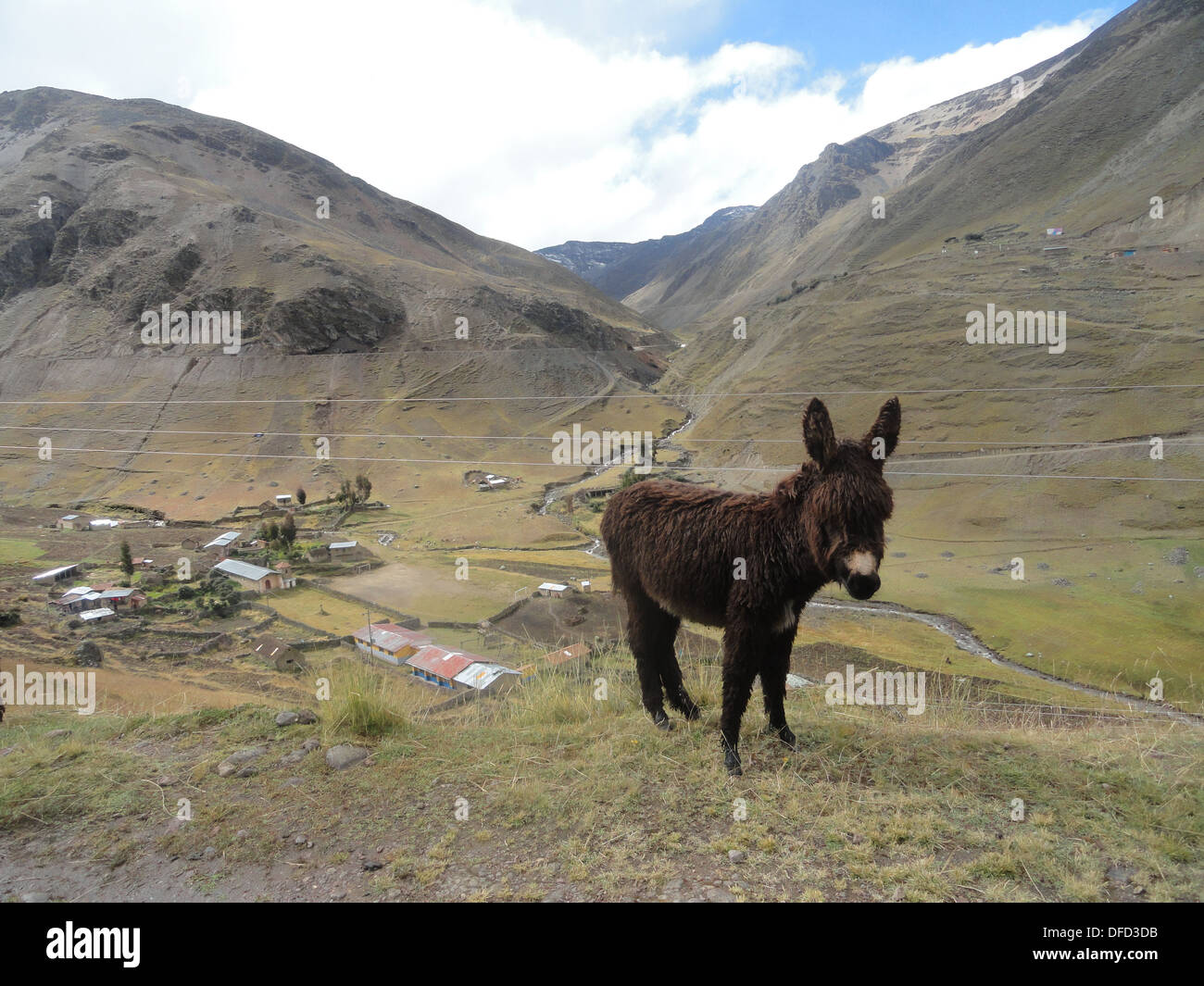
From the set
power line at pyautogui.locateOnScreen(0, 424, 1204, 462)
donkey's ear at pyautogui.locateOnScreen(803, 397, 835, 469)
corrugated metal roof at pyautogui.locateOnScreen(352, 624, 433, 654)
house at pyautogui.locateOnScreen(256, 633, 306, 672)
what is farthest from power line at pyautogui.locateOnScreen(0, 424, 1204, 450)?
donkey's ear at pyautogui.locateOnScreen(803, 397, 835, 469)

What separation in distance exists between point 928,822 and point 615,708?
3.06 metres

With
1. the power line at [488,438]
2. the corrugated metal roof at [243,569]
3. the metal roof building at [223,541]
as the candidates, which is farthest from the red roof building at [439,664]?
the metal roof building at [223,541]

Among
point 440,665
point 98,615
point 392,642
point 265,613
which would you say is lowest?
point 265,613

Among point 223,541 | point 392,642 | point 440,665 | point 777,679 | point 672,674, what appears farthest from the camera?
point 223,541

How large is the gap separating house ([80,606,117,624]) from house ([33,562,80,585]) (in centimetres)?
961

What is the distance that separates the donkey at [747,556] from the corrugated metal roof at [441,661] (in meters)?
19.4

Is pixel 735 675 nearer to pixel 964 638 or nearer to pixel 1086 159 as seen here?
pixel 964 638

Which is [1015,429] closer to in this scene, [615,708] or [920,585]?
[920,585]

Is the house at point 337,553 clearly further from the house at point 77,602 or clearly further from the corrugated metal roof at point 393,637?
the corrugated metal roof at point 393,637

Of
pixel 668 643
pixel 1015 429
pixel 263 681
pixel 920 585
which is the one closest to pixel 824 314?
pixel 1015 429

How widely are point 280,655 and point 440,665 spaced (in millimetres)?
8844

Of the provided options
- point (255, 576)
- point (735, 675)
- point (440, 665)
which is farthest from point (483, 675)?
point (255, 576)

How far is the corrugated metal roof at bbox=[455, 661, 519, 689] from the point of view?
20688mm

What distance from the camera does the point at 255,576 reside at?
130 ft
